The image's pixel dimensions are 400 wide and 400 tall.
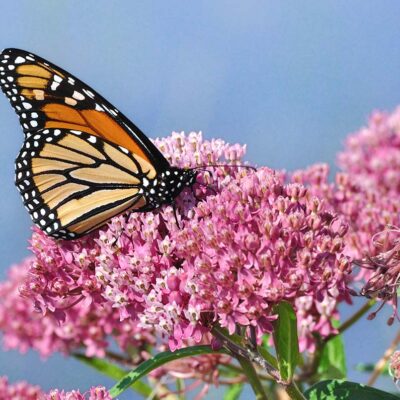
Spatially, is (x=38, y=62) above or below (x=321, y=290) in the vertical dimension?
above

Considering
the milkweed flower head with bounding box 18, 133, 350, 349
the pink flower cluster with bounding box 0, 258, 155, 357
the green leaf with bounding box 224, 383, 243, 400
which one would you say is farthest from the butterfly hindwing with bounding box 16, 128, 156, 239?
the green leaf with bounding box 224, 383, 243, 400

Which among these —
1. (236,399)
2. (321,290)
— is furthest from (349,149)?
(321,290)

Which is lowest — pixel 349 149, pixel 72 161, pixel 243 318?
pixel 243 318

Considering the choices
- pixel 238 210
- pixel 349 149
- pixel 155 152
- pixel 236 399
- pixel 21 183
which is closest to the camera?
pixel 238 210

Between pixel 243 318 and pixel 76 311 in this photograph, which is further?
pixel 76 311

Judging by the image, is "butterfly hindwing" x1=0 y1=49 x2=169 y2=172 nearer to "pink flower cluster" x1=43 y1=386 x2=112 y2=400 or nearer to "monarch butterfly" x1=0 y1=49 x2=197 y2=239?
"monarch butterfly" x1=0 y1=49 x2=197 y2=239

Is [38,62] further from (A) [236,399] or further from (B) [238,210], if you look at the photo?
(A) [236,399]
